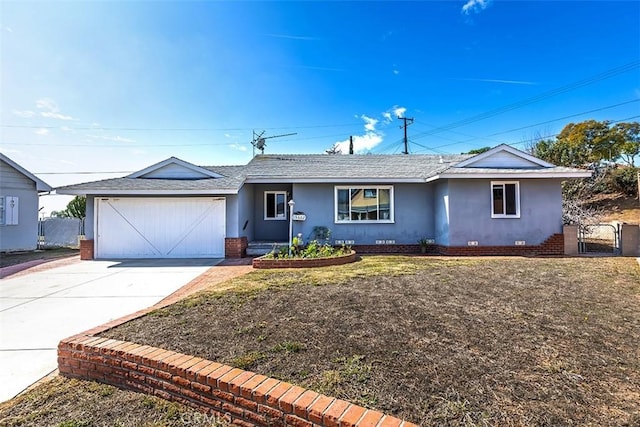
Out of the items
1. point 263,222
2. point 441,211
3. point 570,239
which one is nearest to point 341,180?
point 441,211

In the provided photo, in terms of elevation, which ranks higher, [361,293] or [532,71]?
[532,71]

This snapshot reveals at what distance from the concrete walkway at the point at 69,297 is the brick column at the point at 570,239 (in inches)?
443

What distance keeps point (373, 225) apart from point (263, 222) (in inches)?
204

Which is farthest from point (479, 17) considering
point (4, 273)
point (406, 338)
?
point (4, 273)

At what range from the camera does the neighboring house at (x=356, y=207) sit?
11.2 meters

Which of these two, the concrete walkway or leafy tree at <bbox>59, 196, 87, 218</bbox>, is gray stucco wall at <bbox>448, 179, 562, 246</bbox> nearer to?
the concrete walkway

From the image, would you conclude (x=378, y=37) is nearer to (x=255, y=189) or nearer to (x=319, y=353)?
(x=255, y=189)

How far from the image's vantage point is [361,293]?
18.2ft

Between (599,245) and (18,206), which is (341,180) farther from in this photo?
(18,206)

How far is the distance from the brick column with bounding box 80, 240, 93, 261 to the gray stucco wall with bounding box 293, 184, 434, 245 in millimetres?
7893

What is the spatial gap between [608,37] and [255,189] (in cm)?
1819

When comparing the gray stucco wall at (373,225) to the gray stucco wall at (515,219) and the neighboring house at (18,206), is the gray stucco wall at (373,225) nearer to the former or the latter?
the gray stucco wall at (515,219)

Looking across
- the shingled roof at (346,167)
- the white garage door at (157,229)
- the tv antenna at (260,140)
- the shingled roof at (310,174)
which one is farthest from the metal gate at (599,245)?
the tv antenna at (260,140)

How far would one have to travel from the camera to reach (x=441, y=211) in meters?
11.7
